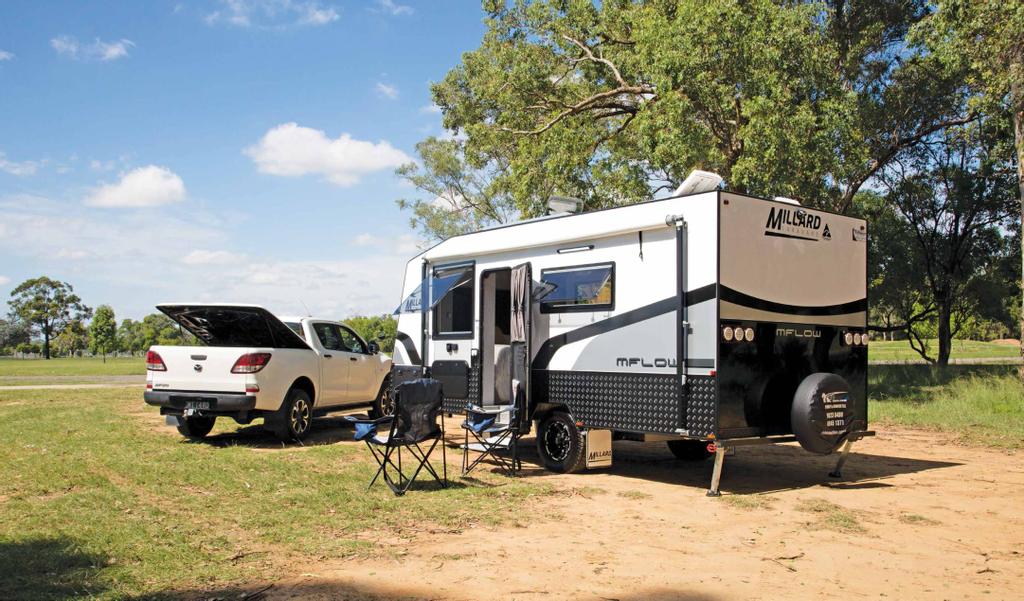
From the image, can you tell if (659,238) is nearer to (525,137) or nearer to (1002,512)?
(1002,512)

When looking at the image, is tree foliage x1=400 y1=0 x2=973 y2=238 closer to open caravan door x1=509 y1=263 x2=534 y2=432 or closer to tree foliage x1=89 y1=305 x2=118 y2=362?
open caravan door x1=509 y1=263 x2=534 y2=432

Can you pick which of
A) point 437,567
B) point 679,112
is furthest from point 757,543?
point 679,112

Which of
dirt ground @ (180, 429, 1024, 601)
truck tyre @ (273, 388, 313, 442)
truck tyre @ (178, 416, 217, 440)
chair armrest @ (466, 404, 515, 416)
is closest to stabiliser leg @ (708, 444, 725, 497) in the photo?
dirt ground @ (180, 429, 1024, 601)

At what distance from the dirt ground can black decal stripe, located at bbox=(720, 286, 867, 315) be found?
5.91ft

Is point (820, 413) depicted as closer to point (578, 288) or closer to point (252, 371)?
point (578, 288)

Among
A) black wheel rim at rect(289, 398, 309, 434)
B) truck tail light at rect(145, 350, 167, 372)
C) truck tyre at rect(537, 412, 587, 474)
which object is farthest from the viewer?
black wheel rim at rect(289, 398, 309, 434)

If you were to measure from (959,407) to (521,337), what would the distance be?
9.76 m

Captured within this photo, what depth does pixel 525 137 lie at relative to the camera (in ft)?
62.7

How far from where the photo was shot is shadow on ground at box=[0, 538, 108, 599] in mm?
4559

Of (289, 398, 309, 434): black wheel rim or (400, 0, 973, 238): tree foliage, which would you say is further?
(400, 0, 973, 238): tree foliage

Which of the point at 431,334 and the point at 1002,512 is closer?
the point at 1002,512

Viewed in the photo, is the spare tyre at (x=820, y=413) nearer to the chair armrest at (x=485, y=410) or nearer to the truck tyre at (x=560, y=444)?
the truck tyre at (x=560, y=444)

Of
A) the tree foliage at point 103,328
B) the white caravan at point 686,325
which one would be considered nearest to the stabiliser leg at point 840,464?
the white caravan at point 686,325

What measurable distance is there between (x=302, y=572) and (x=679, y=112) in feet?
38.0
